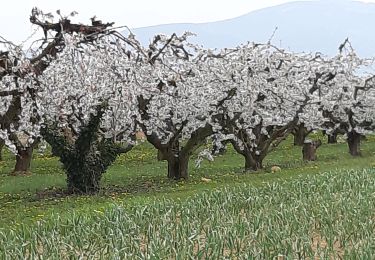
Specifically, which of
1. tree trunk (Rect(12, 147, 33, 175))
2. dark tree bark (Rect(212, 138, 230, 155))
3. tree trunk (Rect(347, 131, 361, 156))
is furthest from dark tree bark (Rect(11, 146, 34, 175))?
tree trunk (Rect(347, 131, 361, 156))

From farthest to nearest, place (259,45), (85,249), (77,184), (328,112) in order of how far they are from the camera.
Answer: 1. (328,112)
2. (259,45)
3. (77,184)
4. (85,249)

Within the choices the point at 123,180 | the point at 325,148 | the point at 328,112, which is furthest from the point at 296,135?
the point at 123,180

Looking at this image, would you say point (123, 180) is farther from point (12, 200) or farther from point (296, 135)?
point (296, 135)

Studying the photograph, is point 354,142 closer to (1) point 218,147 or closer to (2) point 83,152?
(1) point 218,147

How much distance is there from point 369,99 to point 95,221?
2104 cm

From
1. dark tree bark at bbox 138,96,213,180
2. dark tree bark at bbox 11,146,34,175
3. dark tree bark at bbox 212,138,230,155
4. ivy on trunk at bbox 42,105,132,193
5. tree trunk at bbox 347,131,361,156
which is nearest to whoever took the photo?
ivy on trunk at bbox 42,105,132,193

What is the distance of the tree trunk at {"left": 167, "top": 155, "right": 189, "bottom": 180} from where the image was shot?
61.1 feet

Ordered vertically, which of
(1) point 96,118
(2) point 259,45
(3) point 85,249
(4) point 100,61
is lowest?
(3) point 85,249

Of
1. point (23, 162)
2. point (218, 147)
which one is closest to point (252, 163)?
point (218, 147)

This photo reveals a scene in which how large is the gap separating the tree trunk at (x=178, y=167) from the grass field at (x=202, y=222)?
4.73 ft

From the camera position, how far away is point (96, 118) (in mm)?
15594

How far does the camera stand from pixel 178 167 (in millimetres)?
18672

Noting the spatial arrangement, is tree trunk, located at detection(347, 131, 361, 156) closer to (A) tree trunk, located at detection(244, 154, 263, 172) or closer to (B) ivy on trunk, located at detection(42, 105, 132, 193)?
(A) tree trunk, located at detection(244, 154, 263, 172)

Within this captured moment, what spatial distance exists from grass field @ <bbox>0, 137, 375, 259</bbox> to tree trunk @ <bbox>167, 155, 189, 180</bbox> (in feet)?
4.73
